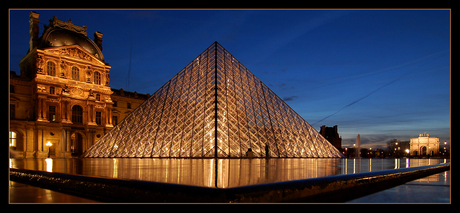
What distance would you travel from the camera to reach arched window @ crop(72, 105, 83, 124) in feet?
121

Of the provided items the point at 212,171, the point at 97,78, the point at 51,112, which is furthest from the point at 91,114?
the point at 212,171

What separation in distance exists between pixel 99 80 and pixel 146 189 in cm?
3990

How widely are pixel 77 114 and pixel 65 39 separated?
890 centimetres

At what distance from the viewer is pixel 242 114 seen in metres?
16.2

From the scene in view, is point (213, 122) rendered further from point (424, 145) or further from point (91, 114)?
point (424, 145)

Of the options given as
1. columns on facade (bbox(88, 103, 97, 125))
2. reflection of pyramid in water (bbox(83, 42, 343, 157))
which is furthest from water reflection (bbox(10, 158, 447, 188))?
columns on facade (bbox(88, 103, 97, 125))

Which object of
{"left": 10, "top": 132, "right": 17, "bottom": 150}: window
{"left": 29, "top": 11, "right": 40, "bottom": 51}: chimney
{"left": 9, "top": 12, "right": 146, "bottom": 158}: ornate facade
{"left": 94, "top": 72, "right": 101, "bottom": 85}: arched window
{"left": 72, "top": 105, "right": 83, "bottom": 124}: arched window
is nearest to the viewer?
{"left": 9, "top": 12, "right": 146, "bottom": 158}: ornate facade

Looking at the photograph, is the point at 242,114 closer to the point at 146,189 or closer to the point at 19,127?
the point at 146,189

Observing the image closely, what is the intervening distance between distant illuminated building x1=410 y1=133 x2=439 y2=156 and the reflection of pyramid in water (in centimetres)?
4964

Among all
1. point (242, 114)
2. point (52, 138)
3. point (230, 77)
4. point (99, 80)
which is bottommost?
point (52, 138)

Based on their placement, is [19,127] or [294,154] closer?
[294,154]

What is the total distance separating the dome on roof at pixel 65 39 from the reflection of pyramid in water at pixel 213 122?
20.0m

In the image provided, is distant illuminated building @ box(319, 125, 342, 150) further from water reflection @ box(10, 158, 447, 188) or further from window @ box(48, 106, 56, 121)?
water reflection @ box(10, 158, 447, 188)
